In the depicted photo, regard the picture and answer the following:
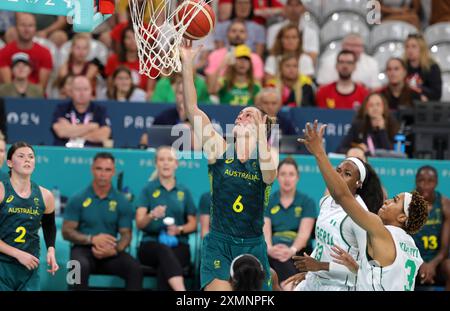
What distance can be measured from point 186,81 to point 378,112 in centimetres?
384

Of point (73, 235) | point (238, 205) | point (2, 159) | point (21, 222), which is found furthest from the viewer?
point (73, 235)

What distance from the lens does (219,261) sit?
9.16 meters

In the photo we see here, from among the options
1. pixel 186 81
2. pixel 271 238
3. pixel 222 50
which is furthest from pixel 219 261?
pixel 222 50

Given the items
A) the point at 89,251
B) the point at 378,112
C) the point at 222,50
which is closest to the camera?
the point at 89,251

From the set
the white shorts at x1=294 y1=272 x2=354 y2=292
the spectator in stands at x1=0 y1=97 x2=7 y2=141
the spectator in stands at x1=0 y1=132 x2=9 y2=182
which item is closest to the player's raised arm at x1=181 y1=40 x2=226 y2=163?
the white shorts at x1=294 y1=272 x2=354 y2=292

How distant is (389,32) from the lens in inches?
593

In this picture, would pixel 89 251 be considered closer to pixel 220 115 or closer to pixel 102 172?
pixel 102 172

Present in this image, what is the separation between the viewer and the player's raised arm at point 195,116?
29.4 feet

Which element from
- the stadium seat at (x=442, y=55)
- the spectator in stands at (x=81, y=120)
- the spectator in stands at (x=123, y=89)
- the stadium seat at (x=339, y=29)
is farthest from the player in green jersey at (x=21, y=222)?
the stadium seat at (x=442, y=55)

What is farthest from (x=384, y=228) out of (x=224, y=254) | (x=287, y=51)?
(x=287, y=51)

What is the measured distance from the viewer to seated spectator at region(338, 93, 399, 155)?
1230 centimetres

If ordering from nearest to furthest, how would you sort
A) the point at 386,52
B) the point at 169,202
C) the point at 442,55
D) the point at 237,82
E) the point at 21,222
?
the point at 21,222
the point at 169,202
the point at 237,82
the point at 386,52
the point at 442,55

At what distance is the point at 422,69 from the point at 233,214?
206 inches

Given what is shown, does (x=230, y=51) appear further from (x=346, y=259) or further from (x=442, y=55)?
(x=346, y=259)
